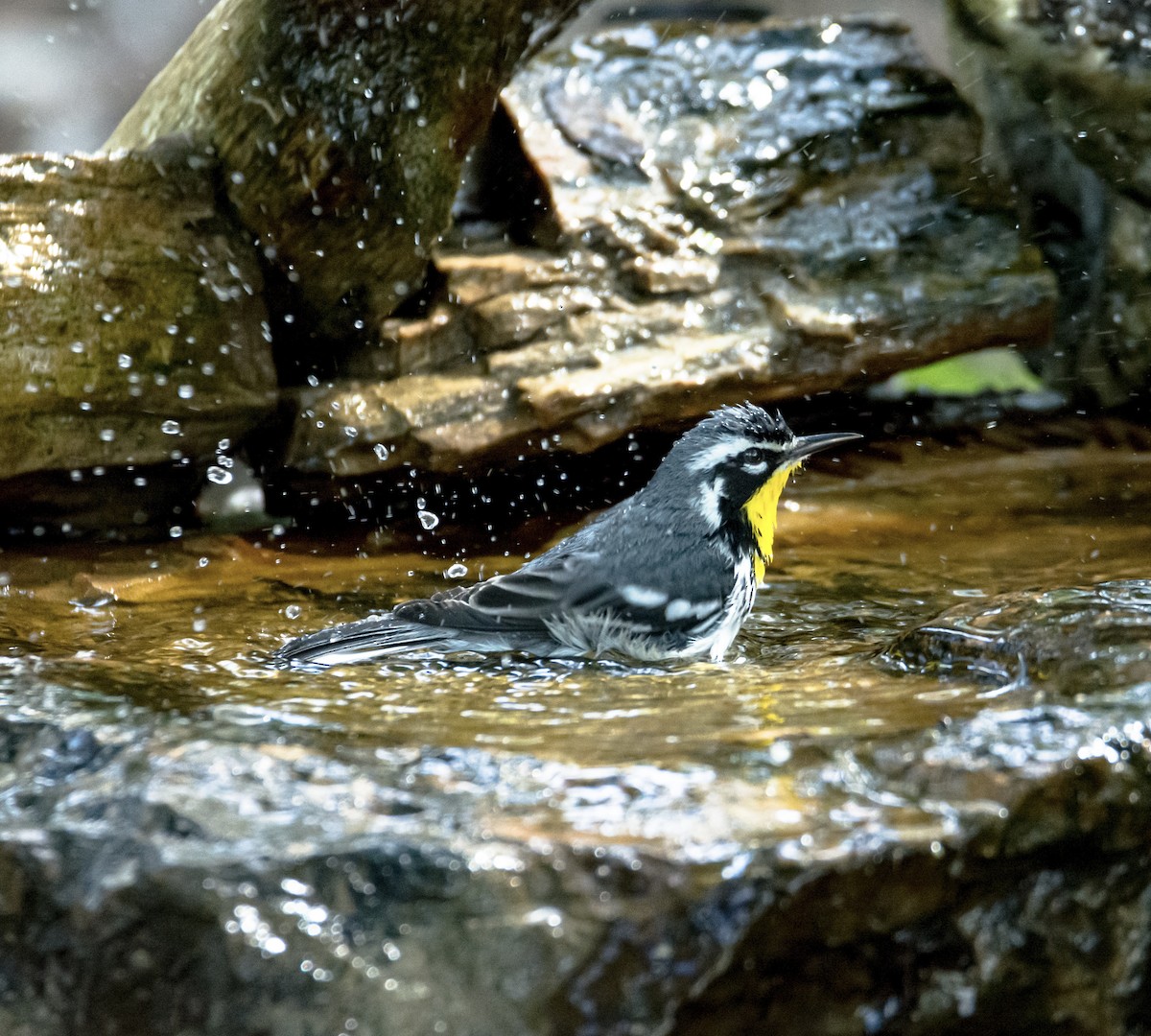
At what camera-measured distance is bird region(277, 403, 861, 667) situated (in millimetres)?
4000

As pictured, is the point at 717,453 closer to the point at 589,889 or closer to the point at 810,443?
the point at 810,443

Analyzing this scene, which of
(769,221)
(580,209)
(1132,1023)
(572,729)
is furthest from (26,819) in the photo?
(769,221)

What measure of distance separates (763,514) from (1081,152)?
3.69m

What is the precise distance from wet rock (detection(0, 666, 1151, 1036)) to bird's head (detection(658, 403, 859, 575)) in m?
1.77

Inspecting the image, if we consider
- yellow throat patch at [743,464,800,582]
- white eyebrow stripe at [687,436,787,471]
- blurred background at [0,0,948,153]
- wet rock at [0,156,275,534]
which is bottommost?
yellow throat patch at [743,464,800,582]

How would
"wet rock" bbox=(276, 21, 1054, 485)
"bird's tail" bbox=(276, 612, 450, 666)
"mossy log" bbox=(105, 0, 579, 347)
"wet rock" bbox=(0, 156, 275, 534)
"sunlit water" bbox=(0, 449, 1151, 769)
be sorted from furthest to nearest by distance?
"wet rock" bbox=(276, 21, 1054, 485)
"wet rock" bbox=(0, 156, 275, 534)
"mossy log" bbox=(105, 0, 579, 347)
"bird's tail" bbox=(276, 612, 450, 666)
"sunlit water" bbox=(0, 449, 1151, 769)

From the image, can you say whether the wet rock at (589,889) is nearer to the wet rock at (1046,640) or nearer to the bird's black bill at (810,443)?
the wet rock at (1046,640)

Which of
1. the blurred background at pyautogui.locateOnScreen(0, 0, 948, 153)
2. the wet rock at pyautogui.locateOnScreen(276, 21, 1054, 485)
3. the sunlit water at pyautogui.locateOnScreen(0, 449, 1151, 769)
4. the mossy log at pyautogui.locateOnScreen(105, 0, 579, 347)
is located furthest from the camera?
the blurred background at pyautogui.locateOnScreen(0, 0, 948, 153)

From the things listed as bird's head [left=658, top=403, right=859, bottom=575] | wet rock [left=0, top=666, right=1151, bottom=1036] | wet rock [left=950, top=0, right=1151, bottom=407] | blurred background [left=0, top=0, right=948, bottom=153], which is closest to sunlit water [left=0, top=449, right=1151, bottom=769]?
wet rock [left=0, top=666, right=1151, bottom=1036]

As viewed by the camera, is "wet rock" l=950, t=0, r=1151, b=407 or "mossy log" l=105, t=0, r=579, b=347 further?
"wet rock" l=950, t=0, r=1151, b=407

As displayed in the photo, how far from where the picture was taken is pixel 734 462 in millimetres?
4430

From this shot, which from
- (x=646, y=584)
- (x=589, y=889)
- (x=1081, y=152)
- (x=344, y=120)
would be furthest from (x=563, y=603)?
(x=1081, y=152)

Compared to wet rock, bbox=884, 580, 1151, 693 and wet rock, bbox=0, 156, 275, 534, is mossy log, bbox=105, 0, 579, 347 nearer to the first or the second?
wet rock, bbox=0, 156, 275, 534

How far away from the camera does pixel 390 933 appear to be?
2.28 meters
